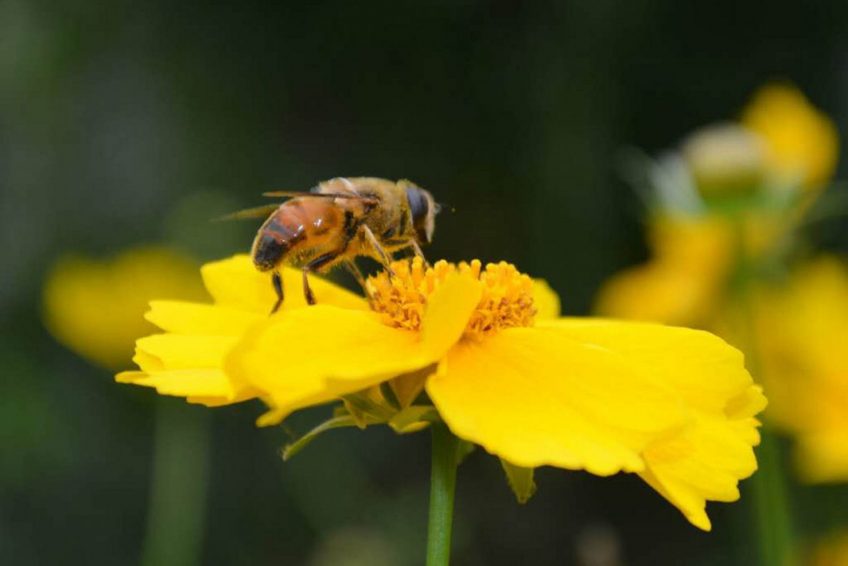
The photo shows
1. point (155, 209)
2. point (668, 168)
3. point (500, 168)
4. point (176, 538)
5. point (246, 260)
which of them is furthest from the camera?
point (500, 168)

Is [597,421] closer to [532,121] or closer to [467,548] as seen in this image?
[467,548]

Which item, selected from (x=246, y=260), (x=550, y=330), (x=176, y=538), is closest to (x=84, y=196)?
(x=176, y=538)

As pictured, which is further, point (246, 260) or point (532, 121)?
point (532, 121)

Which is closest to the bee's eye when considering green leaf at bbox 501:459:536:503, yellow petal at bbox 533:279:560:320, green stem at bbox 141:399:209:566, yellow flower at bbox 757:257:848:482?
yellow petal at bbox 533:279:560:320

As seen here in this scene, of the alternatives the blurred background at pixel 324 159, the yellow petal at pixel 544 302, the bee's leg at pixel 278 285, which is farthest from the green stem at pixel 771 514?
the blurred background at pixel 324 159

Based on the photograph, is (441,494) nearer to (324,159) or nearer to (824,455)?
(824,455)

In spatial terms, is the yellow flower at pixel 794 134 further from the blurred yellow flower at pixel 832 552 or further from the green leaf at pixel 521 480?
the green leaf at pixel 521 480

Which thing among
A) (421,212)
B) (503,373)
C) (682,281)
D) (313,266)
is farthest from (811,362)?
(503,373)

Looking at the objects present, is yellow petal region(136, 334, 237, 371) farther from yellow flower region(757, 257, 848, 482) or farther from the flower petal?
yellow flower region(757, 257, 848, 482)
